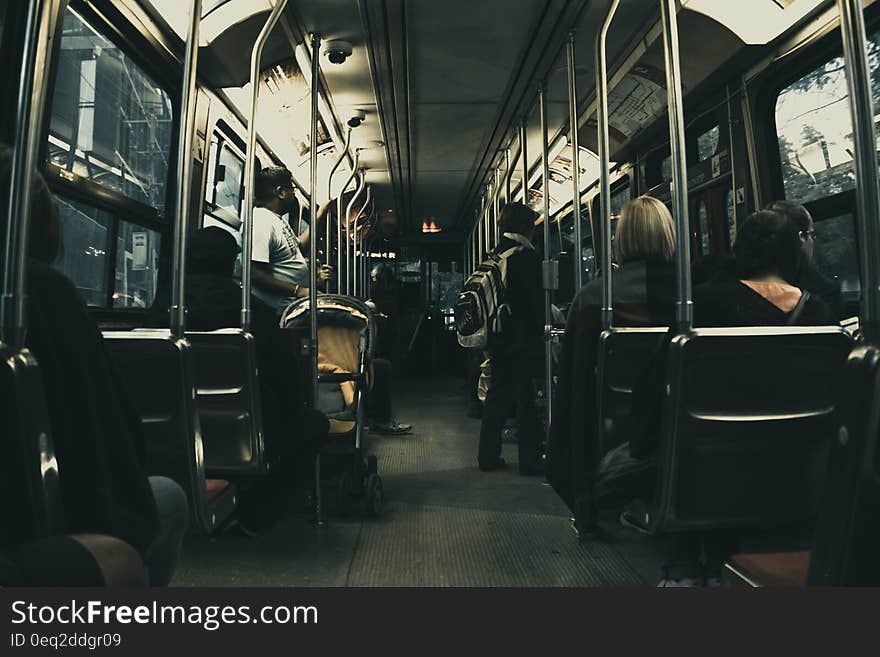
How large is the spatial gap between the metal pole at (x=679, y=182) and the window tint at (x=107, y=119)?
80.2 inches

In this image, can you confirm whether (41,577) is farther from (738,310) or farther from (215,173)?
(215,173)

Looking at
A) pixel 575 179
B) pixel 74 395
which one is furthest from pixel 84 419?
pixel 575 179

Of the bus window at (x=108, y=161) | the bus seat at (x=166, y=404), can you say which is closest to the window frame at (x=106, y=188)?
the bus window at (x=108, y=161)

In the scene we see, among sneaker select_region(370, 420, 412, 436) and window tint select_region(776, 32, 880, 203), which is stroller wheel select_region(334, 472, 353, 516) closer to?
sneaker select_region(370, 420, 412, 436)

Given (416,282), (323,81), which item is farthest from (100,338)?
(416,282)

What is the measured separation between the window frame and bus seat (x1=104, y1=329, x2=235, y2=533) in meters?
1.05

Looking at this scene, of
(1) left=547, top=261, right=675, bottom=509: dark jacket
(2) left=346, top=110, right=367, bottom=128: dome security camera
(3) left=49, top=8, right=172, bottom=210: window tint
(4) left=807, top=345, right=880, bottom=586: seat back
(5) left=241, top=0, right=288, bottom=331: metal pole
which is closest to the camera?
(4) left=807, top=345, right=880, bottom=586: seat back

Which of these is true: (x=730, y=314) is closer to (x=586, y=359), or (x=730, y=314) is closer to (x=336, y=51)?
(x=586, y=359)

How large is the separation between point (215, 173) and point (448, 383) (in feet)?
20.6

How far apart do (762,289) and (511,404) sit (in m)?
2.47

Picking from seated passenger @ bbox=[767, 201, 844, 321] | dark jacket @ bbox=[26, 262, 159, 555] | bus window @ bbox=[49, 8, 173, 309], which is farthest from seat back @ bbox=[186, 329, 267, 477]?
seated passenger @ bbox=[767, 201, 844, 321]

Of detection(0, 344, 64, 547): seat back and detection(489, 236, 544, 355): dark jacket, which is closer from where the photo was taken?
detection(0, 344, 64, 547): seat back

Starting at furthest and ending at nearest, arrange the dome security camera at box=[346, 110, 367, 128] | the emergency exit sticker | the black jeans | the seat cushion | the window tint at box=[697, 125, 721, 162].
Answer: the dome security camera at box=[346, 110, 367, 128] < the window tint at box=[697, 125, 721, 162] < the black jeans < the emergency exit sticker < the seat cushion

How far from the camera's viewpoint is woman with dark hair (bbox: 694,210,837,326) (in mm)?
1913
